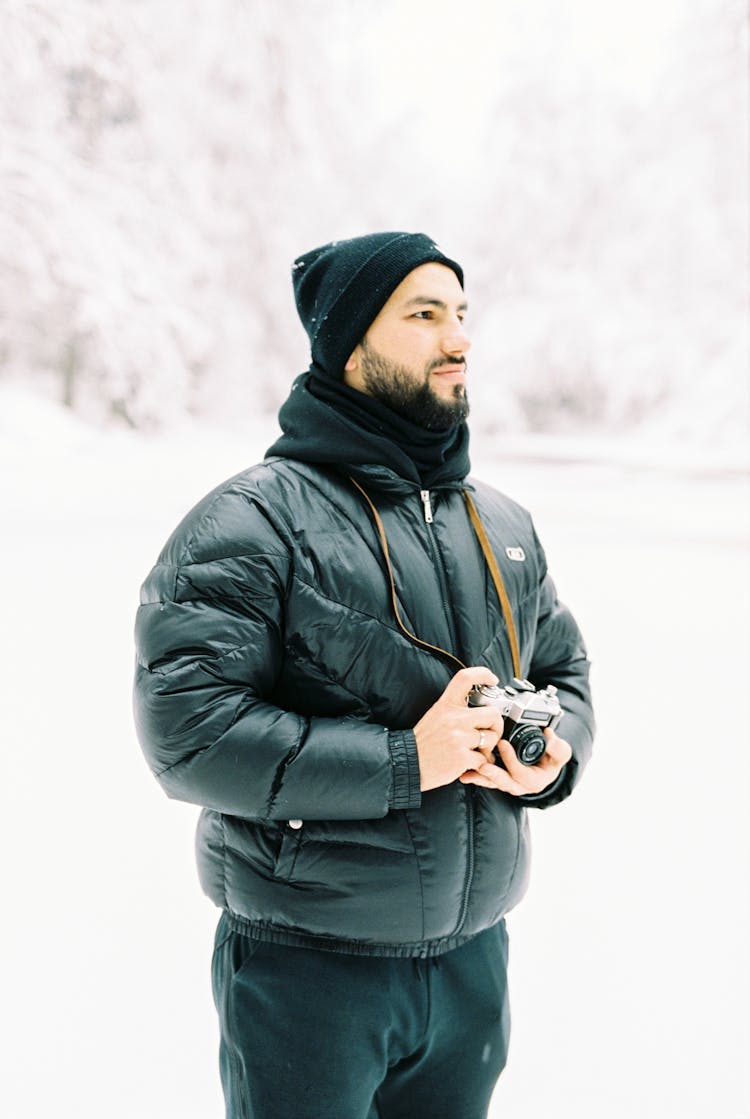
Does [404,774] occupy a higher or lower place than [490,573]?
lower

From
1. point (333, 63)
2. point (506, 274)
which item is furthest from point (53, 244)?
point (506, 274)

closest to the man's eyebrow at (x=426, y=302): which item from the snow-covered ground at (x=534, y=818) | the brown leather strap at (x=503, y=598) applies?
the brown leather strap at (x=503, y=598)

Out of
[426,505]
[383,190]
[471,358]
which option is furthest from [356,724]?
[383,190]

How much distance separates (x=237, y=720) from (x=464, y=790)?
247 mm

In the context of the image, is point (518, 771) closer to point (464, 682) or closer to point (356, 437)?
point (464, 682)

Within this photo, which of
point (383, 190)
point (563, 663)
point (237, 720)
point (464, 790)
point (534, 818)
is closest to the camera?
point (237, 720)

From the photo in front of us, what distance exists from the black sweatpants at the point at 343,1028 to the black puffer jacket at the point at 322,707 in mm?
26

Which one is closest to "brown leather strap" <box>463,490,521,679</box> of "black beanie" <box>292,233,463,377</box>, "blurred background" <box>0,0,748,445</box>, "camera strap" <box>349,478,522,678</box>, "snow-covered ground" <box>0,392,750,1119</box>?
"camera strap" <box>349,478,522,678</box>

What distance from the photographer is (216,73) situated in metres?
2.53

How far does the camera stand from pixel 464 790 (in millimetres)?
919

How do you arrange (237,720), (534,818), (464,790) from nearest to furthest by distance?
(237,720)
(464,790)
(534,818)

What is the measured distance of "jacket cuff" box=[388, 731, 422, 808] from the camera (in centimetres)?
83

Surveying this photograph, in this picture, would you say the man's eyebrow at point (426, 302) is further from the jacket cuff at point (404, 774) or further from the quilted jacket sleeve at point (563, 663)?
the jacket cuff at point (404, 774)

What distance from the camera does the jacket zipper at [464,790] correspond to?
91cm
